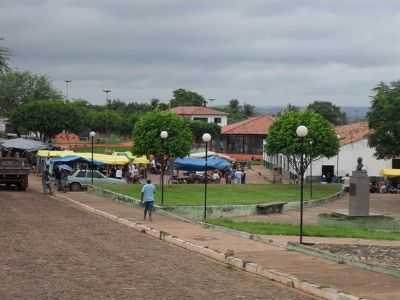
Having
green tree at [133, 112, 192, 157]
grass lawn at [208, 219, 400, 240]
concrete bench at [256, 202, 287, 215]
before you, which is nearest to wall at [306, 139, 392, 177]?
green tree at [133, 112, 192, 157]

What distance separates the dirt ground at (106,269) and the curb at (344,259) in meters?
2.00

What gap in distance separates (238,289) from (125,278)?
2086 millimetres

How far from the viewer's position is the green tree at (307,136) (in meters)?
47.6

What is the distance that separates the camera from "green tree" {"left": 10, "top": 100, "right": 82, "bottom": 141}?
6794 cm

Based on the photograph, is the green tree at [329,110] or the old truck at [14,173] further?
the green tree at [329,110]

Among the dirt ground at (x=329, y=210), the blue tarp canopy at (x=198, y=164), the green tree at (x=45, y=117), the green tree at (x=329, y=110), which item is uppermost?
the green tree at (x=329, y=110)

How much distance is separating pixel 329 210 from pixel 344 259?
743 inches

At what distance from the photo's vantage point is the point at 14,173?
38.9 meters

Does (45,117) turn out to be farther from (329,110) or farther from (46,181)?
(329,110)

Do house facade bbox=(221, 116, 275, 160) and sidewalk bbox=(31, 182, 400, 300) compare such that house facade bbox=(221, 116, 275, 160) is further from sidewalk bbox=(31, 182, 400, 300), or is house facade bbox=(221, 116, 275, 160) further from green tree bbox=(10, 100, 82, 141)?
sidewalk bbox=(31, 182, 400, 300)

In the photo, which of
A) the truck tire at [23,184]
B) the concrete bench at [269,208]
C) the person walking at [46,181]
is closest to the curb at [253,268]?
the concrete bench at [269,208]

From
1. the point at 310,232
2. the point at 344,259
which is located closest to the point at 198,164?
the point at 310,232

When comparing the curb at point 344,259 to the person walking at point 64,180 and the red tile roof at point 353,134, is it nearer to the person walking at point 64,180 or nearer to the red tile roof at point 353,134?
the person walking at point 64,180

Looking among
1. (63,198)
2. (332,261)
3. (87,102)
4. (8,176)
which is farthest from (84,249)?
(87,102)
